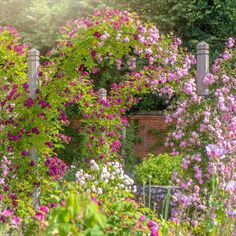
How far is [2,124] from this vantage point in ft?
26.2

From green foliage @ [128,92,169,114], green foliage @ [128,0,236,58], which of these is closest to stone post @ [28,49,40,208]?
green foliage @ [128,92,169,114]

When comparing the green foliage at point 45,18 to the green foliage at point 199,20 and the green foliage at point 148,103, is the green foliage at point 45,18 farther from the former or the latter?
the green foliage at point 148,103

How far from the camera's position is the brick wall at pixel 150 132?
14461 mm

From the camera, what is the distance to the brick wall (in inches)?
569

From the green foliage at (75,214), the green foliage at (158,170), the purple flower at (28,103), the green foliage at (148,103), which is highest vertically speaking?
the green foliage at (148,103)

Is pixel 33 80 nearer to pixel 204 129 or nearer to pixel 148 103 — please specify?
pixel 204 129

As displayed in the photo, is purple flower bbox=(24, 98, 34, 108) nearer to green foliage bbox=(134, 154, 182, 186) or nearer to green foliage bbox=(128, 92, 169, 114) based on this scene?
green foliage bbox=(134, 154, 182, 186)

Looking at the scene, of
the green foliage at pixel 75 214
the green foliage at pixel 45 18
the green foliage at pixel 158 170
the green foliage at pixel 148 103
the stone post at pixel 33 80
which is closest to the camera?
the green foliage at pixel 75 214

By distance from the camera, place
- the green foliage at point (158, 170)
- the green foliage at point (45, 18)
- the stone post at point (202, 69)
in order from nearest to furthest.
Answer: the stone post at point (202, 69)
the green foliage at point (158, 170)
the green foliage at point (45, 18)

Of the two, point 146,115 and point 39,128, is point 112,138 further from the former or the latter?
point 146,115

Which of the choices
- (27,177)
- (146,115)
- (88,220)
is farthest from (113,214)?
(146,115)

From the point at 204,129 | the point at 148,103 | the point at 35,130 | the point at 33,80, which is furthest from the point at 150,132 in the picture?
the point at 204,129

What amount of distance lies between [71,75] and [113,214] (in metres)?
4.05

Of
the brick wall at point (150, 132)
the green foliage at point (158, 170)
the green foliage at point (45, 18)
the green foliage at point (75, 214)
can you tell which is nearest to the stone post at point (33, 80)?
the green foliage at point (158, 170)
